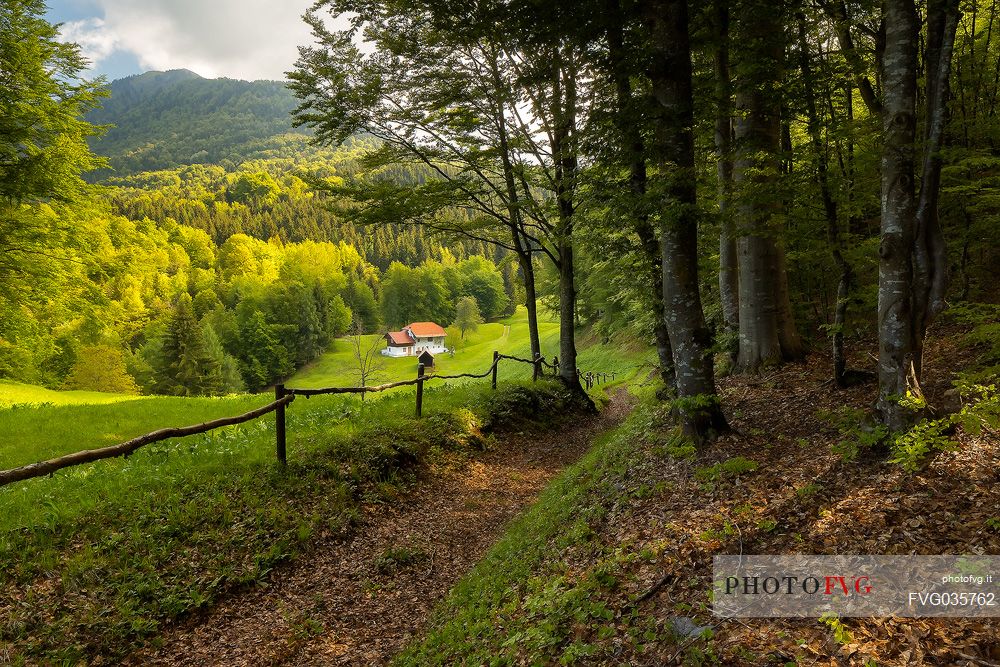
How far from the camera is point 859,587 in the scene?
316 cm

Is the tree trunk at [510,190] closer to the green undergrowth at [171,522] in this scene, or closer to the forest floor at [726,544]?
the green undergrowth at [171,522]

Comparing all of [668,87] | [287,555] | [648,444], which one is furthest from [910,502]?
[287,555]

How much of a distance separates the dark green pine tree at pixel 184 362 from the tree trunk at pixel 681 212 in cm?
4940

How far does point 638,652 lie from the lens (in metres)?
3.26

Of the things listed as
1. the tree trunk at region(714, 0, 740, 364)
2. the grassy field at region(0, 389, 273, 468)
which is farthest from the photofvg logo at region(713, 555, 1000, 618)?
the grassy field at region(0, 389, 273, 468)

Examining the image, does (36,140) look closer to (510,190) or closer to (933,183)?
(510,190)

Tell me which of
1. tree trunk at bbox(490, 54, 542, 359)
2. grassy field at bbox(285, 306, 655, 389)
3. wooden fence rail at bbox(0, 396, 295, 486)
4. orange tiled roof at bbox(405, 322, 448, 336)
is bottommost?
grassy field at bbox(285, 306, 655, 389)

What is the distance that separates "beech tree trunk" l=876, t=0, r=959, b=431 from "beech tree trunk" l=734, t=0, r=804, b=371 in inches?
77.7

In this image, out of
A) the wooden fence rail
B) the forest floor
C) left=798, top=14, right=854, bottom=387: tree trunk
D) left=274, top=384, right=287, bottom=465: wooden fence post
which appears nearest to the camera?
the forest floor

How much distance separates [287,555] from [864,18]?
407 inches

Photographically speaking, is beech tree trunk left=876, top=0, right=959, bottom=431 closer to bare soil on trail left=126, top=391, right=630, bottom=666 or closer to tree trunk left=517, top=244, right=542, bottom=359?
Answer: bare soil on trail left=126, top=391, right=630, bottom=666

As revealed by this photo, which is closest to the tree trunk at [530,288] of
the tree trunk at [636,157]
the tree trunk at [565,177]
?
the tree trunk at [565,177]

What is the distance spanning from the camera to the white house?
79.9 metres

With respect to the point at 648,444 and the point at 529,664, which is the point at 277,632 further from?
the point at 648,444
